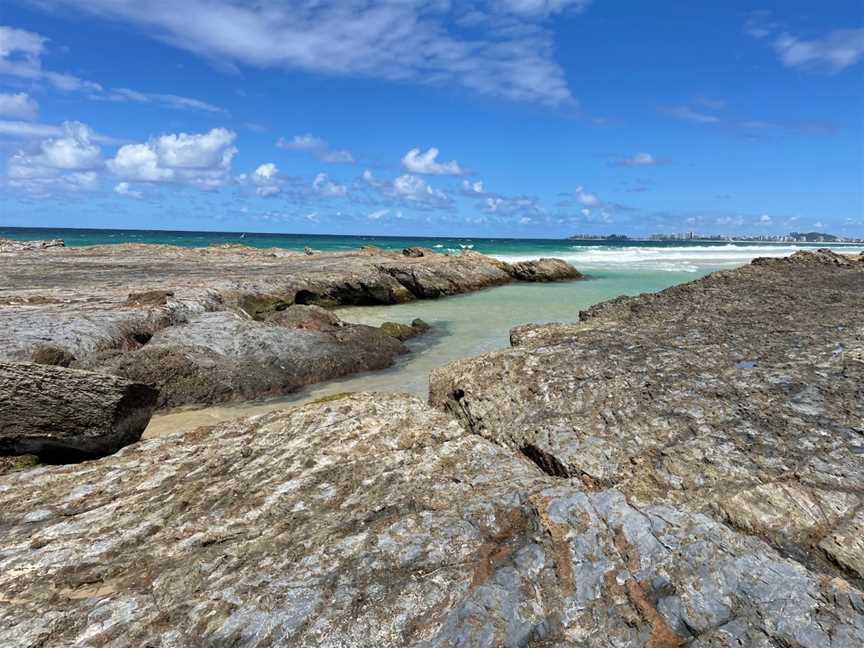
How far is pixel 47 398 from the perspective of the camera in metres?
6.00

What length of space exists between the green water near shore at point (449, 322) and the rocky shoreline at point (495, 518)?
5337mm

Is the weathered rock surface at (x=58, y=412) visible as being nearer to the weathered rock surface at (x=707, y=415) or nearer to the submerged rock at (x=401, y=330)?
the weathered rock surface at (x=707, y=415)

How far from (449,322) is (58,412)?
627 inches

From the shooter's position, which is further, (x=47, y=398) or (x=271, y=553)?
(x=47, y=398)

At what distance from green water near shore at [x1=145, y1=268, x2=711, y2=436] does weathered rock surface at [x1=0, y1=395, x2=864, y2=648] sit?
18.3ft

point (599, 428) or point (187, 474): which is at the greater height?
point (599, 428)

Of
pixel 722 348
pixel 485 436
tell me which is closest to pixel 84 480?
pixel 485 436

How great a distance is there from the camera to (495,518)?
3.49 m

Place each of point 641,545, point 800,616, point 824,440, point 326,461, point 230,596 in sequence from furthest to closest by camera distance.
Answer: point 326,461, point 824,440, point 641,545, point 230,596, point 800,616

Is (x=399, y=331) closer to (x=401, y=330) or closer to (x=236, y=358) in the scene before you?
(x=401, y=330)

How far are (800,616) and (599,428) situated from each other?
206 centimetres

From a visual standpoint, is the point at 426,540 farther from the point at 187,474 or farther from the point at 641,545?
the point at 187,474

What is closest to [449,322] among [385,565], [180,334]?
[180,334]

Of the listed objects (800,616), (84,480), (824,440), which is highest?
(824,440)
